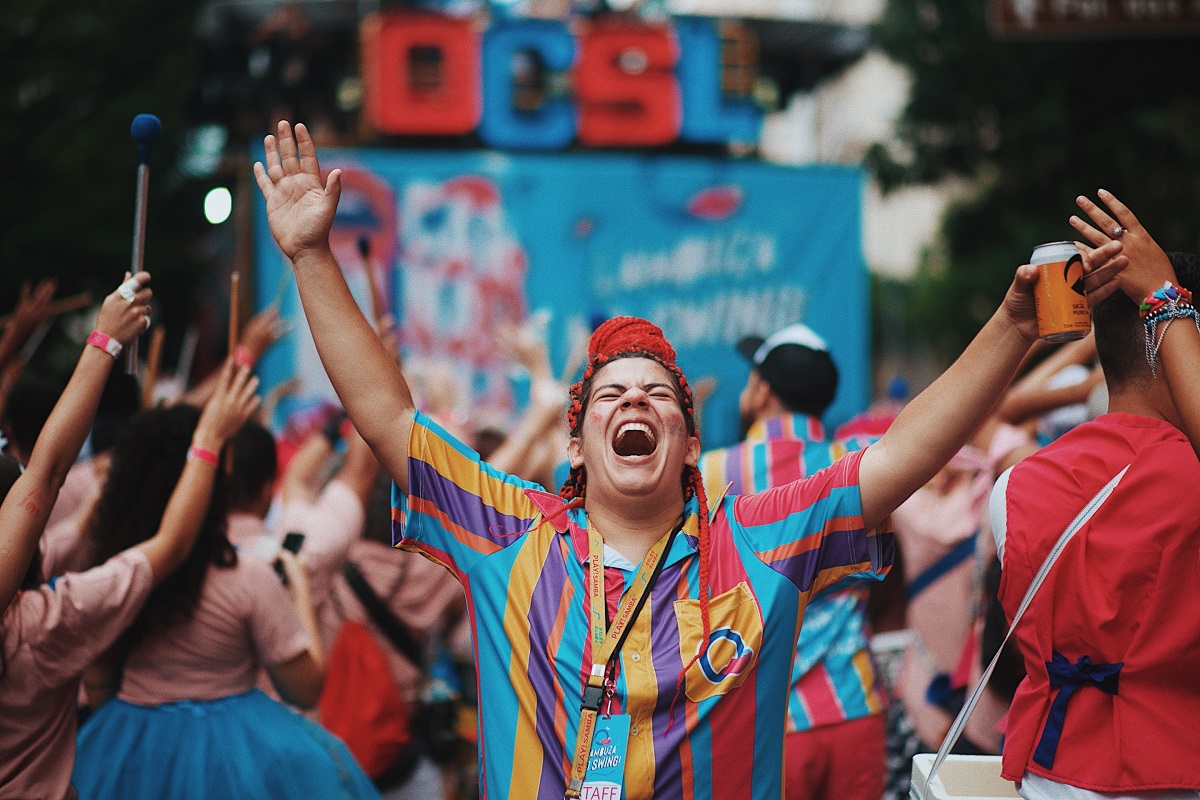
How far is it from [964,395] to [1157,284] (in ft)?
1.53

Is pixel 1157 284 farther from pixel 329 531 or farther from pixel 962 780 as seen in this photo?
pixel 329 531

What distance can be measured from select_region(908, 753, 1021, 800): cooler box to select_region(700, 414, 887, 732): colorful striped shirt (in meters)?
0.93

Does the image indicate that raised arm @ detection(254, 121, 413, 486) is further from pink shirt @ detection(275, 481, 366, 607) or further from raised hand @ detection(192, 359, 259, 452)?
pink shirt @ detection(275, 481, 366, 607)

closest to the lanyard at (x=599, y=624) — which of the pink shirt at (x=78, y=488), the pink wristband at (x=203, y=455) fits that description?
the pink wristband at (x=203, y=455)

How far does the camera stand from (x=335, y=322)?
2607 mm

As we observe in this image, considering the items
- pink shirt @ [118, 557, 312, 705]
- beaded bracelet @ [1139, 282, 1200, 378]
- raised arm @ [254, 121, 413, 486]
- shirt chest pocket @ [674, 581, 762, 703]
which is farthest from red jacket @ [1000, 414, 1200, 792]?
pink shirt @ [118, 557, 312, 705]

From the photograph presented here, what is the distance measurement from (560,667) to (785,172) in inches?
637

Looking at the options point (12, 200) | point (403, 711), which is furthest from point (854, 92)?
point (403, 711)

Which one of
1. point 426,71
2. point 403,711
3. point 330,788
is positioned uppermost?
point 426,71

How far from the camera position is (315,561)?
14.6 feet

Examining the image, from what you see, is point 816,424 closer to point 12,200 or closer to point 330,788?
point 330,788

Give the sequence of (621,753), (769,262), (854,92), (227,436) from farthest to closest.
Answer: (854,92) < (769,262) < (227,436) < (621,753)

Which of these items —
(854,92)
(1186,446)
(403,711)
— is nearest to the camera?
(1186,446)

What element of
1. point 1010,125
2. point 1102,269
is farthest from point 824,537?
point 1010,125
